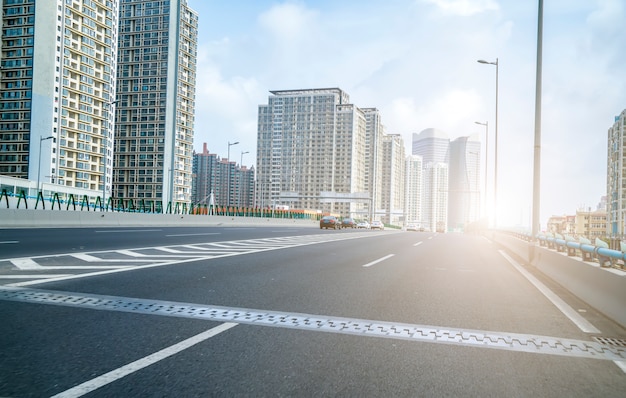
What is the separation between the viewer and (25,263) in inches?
326

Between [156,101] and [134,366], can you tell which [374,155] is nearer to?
[156,101]

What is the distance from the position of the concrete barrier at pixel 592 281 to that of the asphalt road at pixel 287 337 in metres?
0.16

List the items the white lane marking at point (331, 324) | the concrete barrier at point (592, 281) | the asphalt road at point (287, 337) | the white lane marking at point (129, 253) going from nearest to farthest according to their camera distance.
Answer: the asphalt road at point (287, 337) → the white lane marking at point (331, 324) → the concrete barrier at point (592, 281) → the white lane marking at point (129, 253)

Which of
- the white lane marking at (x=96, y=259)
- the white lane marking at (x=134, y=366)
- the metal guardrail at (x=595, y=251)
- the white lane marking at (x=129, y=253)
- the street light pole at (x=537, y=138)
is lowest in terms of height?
the white lane marking at (x=129, y=253)

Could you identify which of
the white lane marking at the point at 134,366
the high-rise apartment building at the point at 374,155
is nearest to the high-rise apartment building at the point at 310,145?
the high-rise apartment building at the point at 374,155

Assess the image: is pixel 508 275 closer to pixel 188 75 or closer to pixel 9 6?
pixel 9 6

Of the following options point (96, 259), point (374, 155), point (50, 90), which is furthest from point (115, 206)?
point (374, 155)

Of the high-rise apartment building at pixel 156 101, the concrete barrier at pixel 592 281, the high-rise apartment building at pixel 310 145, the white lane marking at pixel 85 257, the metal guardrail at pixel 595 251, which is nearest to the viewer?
the concrete barrier at pixel 592 281

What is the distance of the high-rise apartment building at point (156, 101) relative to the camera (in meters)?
134

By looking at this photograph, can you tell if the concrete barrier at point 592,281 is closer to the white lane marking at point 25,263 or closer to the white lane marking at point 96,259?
the white lane marking at point 96,259

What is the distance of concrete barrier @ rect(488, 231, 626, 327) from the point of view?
18.2 feet

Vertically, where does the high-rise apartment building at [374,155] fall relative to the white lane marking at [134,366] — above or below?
above

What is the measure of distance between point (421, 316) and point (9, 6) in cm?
13270

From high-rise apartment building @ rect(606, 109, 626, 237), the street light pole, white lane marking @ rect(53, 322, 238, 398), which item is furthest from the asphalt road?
high-rise apartment building @ rect(606, 109, 626, 237)
